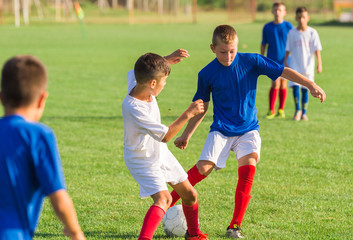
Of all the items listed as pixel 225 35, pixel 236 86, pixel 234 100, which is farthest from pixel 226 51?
pixel 234 100

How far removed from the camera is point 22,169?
2439 mm

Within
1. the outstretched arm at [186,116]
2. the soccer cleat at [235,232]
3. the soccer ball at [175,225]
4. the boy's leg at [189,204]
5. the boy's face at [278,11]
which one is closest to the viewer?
the outstretched arm at [186,116]

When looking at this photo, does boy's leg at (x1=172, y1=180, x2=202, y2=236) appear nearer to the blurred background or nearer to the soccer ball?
the soccer ball

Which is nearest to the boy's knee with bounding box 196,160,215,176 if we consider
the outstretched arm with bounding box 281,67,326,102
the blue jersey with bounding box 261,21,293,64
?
the outstretched arm with bounding box 281,67,326,102

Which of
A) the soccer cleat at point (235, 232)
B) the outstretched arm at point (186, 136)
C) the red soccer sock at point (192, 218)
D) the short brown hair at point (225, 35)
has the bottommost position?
the soccer cleat at point (235, 232)

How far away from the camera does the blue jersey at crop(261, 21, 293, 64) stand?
36.6 ft

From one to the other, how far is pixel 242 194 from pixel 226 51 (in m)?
1.22

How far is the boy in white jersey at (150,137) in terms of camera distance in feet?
13.1

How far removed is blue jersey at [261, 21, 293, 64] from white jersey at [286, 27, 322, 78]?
0.28 metres

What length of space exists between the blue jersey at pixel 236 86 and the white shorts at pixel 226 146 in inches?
2.0

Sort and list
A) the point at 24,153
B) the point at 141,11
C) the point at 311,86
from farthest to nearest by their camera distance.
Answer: the point at 141,11 < the point at 311,86 < the point at 24,153

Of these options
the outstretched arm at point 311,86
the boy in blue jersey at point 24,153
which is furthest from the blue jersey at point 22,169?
the outstretched arm at point 311,86

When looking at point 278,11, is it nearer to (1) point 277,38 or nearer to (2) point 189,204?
(1) point 277,38

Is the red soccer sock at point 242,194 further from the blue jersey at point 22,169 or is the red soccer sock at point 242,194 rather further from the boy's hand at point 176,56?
the blue jersey at point 22,169
